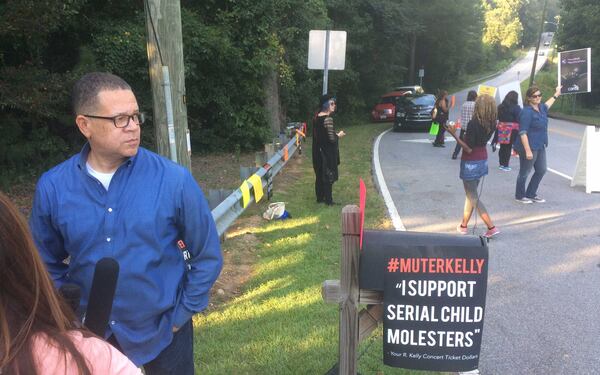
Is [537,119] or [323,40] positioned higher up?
[323,40]

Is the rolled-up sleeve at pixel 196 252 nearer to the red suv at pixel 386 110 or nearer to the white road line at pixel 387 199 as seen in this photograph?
the white road line at pixel 387 199

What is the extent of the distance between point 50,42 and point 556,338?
12776 millimetres

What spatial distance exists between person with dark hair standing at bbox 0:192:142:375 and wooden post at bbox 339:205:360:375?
1.37 metres

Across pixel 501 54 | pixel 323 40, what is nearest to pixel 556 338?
pixel 323 40

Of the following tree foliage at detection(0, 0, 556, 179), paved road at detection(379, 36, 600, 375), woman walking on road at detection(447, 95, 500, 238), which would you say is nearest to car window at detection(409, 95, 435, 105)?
tree foliage at detection(0, 0, 556, 179)

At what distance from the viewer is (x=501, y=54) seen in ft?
328

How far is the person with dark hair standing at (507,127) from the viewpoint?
1140 centimetres

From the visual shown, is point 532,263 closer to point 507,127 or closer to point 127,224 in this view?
point 127,224

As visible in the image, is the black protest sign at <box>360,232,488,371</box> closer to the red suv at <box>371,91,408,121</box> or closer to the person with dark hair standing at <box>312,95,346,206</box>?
the person with dark hair standing at <box>312,95,346,206</box>

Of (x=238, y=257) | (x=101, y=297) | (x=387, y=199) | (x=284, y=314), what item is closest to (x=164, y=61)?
(x=284, y=314)

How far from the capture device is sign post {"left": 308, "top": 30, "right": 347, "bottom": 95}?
33.6 feet

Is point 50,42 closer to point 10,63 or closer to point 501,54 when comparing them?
point 10,63

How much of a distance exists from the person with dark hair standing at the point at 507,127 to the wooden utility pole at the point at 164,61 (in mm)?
8903

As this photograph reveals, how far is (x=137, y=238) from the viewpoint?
2055 millimetres
